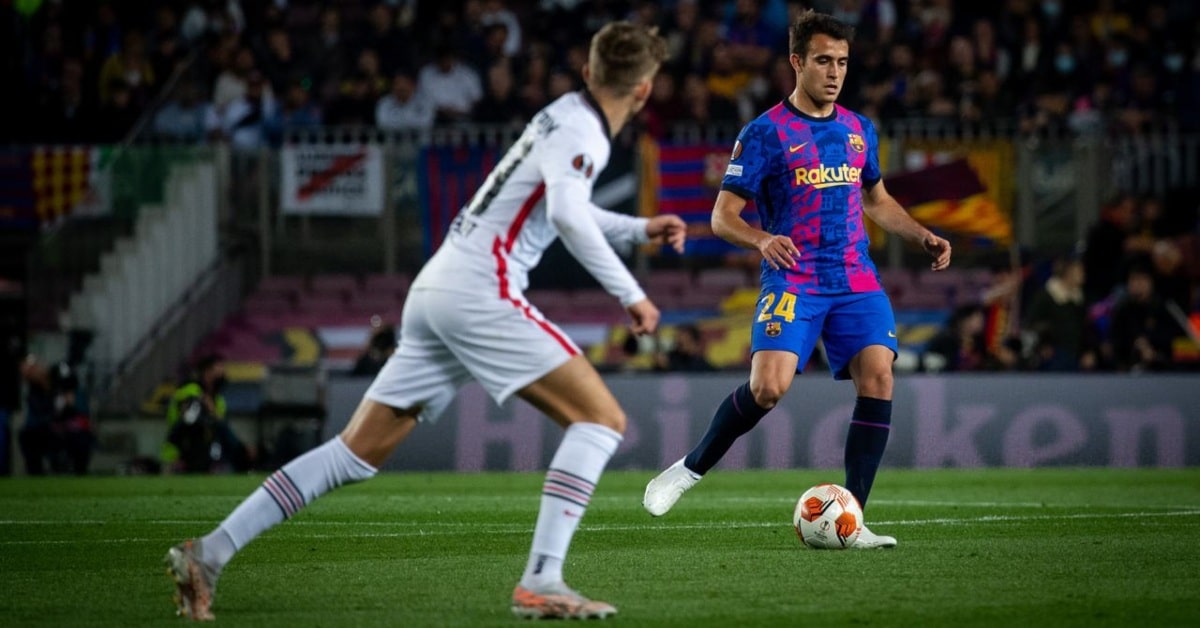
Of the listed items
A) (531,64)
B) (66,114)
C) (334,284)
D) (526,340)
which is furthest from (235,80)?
(526,340)

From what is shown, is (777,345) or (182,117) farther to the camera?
(182,117)

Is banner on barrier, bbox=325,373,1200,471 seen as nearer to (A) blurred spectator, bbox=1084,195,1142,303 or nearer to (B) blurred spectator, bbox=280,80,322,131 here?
(A) blurred spectator, bbox=1084,195,1142,303

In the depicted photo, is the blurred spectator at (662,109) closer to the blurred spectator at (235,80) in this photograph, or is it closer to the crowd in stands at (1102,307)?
the crowd in stands at (1102,307)

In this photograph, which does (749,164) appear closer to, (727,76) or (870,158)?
(870,158)

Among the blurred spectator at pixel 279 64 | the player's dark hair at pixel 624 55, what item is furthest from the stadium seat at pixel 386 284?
the player's dark hair at pixel 624 55

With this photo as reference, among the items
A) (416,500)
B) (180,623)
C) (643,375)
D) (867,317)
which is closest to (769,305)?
(867,317)

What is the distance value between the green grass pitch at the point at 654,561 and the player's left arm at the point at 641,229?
1297 mm

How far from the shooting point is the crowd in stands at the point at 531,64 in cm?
2134

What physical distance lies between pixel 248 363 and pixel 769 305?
1280 cm

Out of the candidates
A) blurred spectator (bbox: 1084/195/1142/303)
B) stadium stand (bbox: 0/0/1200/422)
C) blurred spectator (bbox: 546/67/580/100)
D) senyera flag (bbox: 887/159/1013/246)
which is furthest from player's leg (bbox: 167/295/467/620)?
blurred spectator (bbox: 1084/195/1142/303)

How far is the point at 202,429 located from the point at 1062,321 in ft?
27.1

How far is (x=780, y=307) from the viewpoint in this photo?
356 inches

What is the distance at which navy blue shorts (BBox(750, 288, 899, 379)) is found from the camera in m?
9.03

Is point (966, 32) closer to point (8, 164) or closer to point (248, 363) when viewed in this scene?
point (248, 363)
